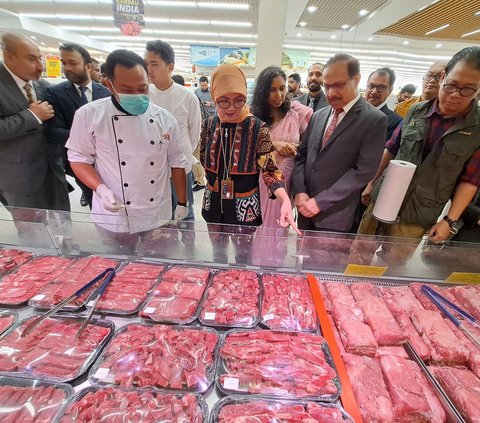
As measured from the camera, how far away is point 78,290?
129 centimetres

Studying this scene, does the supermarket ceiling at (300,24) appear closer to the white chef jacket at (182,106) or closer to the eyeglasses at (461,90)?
the white chef jacket at (182,106)

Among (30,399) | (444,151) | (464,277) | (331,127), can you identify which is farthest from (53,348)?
(444,151)

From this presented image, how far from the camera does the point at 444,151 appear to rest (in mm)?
1754

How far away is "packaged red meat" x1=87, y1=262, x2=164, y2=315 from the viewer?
127 centimetres

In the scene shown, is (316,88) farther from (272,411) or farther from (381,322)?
(272,411)

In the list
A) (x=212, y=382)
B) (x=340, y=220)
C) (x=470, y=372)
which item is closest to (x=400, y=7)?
(x=340, y=220)

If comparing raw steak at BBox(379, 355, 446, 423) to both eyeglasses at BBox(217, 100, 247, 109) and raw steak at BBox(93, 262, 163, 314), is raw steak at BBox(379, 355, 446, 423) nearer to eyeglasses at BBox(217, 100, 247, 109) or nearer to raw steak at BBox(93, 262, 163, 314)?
raw steak at BBox(93, 262, 163, 314)

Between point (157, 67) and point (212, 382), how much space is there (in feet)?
9.43

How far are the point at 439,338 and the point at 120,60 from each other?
2171 mm

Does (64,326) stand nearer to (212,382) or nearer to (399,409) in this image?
(212,382)

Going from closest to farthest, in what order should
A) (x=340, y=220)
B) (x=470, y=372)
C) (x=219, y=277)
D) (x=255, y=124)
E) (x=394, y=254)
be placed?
(x=470, y=372), (x=219, y=277), (x=394, y=254), (x=255, y=124), (x=340, y=220)

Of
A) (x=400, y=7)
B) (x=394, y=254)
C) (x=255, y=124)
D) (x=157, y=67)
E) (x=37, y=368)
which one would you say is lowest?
(x=37, y=368)

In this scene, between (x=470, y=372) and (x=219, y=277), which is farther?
(x=219, y=277)

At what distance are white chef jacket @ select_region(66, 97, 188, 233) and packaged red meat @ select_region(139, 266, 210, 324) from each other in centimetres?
44
